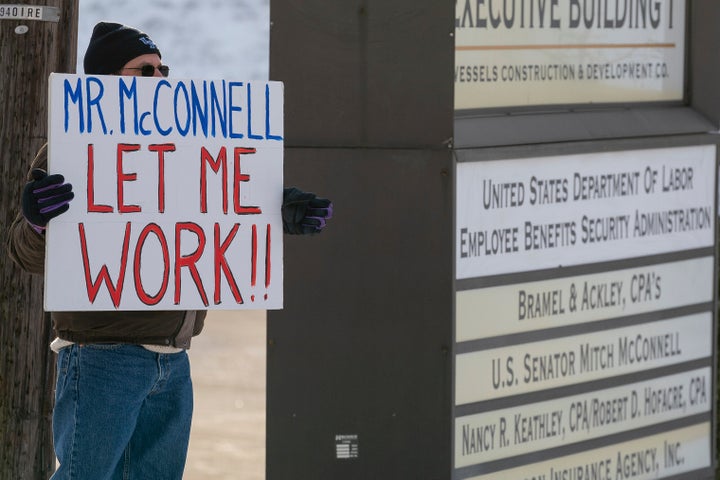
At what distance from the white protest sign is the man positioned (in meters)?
0.08

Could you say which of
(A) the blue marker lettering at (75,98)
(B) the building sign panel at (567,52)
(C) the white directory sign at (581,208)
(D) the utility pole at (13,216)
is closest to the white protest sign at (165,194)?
(A) the blue marker lettering at (75,98)

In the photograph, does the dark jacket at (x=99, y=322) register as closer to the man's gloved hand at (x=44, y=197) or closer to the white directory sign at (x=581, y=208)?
the man's gloved hand at (x=44, y=197)

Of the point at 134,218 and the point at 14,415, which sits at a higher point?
the point at 134,218

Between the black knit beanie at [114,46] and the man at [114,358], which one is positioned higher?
the black knit beanie at [114,46]

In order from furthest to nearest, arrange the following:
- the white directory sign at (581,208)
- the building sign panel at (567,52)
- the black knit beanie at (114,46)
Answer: the building sign panel at (567,52) → the white directory sign at (581,208) → the black knit beanie at (114,46)

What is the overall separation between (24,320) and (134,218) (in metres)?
0.80

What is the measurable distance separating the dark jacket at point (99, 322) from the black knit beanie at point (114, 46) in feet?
1.53

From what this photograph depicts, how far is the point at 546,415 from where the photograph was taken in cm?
548

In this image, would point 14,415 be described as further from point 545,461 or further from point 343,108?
point 545,461

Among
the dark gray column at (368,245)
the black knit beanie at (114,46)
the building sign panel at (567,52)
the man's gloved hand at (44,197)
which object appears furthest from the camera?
the building sign panel at (567,52)

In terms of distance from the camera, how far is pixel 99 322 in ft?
13.4

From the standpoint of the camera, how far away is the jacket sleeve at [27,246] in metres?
4.04

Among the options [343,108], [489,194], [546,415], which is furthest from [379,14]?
[546,415]

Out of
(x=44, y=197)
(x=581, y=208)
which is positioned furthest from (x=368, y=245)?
(x=44, y=197)
